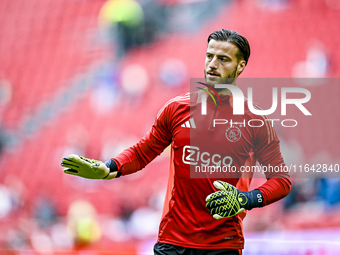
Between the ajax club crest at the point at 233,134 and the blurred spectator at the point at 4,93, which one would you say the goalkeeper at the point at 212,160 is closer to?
the ajax club crest at the point at 233,134

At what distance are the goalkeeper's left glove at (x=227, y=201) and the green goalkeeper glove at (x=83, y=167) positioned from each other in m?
0.56

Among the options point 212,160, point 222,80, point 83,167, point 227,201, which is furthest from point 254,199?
point 83,167

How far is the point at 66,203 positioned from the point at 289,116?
307cm

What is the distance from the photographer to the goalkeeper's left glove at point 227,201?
63.7 inches

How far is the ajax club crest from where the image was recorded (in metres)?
1.89

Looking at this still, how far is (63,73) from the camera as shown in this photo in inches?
201

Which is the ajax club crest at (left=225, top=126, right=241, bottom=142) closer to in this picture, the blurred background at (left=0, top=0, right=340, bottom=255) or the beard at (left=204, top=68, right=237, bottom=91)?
the beard at (left=204, top=68, right=237, bottom=91)

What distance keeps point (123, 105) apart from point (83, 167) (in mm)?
3117

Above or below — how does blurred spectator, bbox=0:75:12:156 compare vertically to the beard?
above

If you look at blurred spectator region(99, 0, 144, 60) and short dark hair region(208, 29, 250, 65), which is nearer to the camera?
short dark hair region(208, 29, 250, 65)

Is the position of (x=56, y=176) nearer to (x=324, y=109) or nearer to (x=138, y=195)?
(x=138, y=195)

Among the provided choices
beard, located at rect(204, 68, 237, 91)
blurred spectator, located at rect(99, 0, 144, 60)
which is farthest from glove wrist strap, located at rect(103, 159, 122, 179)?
blurred spectator, located at rect(99, 0, 144, 60)

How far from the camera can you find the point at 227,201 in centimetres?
162

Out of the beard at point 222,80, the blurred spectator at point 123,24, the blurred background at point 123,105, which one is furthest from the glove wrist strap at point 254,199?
the blurred spectator at point 123,24
